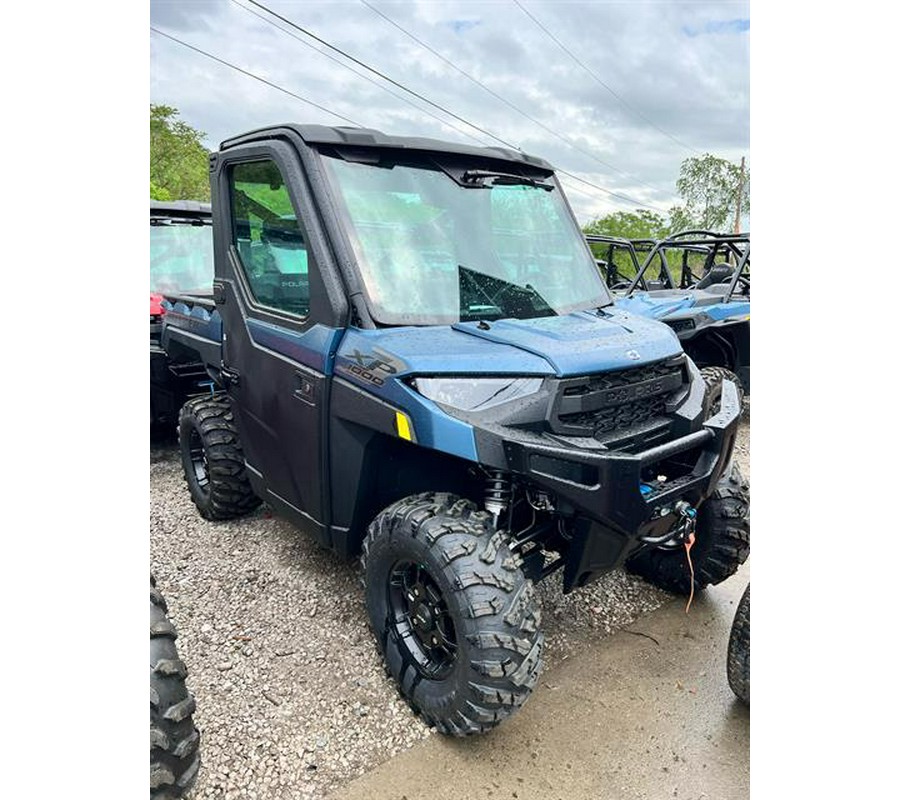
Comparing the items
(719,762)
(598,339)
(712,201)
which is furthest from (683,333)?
(712,201)

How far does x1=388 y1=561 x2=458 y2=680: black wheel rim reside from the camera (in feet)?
7.93

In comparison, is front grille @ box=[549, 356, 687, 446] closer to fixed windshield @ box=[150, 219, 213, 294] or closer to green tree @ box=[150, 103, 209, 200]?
fixed windshield @ box=[150, 219, 213, 294]

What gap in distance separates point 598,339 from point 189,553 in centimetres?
251

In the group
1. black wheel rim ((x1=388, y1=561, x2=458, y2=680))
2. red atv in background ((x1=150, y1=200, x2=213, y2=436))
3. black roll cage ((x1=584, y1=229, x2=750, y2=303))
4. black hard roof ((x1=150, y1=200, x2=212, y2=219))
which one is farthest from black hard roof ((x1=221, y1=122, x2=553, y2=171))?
black roll cage ((x1=584, y1=229, x2=750, y2=303))

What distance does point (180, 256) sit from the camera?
561 cm

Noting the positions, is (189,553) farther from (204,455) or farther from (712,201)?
(712,201)

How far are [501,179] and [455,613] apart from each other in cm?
180

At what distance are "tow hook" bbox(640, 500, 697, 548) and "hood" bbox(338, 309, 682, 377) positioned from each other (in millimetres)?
547

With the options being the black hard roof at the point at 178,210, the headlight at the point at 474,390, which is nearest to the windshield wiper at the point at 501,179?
the headlight at the point at 474,390

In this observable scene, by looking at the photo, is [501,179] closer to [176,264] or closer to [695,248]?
[176,264]

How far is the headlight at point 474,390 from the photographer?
2.26 metres

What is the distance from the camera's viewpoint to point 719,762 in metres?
2.32

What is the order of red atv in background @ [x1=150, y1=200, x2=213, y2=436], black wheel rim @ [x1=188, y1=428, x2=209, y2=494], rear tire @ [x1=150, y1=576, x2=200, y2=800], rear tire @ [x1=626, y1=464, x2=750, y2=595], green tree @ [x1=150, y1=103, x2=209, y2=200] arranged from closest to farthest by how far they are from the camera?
rear tire @ [x1=150, y1=576, x2=200, y2=800] → rear tire @ [x1=626, y1=464, x2=750, y2=595] → black wheel rim @ [x1=188, y1=428, x2=209, y2=494] → red atv in background @ [x1=150, y1=200, x2=213, y2=436] → green tree @ [x1=150, y1=103, x2=209, y2=200]

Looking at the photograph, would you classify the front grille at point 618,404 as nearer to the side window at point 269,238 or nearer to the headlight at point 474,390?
the headlight at point 474,390
